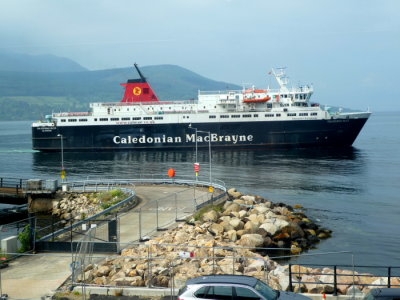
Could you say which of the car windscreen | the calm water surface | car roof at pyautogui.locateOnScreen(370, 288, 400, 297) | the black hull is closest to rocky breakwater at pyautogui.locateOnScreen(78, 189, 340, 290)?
the calm water surface

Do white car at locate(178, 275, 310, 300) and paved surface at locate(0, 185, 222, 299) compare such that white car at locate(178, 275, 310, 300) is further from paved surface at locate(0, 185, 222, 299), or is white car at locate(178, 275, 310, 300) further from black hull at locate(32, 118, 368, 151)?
black hull at locate(32, 118, 368, 151)

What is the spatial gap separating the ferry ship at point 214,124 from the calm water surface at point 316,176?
7.41 feet

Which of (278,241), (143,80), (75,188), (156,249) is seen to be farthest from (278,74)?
(156,249)

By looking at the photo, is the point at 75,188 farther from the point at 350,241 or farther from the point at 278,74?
the point at 278,74

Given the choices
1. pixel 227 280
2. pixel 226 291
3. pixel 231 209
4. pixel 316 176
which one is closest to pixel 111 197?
pixel 231 209

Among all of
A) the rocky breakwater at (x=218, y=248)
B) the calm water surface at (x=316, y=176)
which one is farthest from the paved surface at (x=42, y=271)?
the calm water surface at (x=316, y=176)

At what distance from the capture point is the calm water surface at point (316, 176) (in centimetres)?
2580

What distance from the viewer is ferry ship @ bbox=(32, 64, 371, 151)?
70438 mm

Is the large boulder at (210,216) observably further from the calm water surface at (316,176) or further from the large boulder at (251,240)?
the calm water surface at (316,176)

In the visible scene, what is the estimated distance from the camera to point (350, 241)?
25.6m

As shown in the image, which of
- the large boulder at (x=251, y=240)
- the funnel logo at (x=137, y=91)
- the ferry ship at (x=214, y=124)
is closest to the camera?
the large boulder at (x=251, y=240)

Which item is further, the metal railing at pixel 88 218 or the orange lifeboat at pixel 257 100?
the orange lifeboat at pixel 257 100

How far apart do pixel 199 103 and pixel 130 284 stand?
205ft

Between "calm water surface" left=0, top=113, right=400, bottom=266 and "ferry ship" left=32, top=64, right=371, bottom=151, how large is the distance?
226cm
